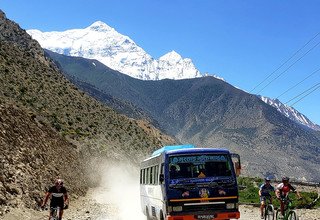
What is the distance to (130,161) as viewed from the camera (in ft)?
242

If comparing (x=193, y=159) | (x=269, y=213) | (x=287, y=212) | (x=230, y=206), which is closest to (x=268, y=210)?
(x=269, y=213)

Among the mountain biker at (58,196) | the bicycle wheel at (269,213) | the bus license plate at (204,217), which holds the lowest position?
the bus license plate at (204,217)

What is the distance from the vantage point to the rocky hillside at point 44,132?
30609 millimetres

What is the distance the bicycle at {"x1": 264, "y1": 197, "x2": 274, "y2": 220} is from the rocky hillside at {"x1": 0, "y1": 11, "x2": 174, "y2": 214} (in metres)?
13.7

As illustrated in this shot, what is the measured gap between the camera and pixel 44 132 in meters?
47.6

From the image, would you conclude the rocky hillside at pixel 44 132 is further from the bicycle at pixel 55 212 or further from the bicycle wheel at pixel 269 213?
the bicycle wheel at pixel 269 213

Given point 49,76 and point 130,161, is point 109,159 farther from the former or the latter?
point 49,76

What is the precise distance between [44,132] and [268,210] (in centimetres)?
3344

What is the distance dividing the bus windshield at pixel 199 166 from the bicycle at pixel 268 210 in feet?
11.9

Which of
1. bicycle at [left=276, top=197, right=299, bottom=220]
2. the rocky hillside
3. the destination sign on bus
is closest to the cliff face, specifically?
the rocky hillside

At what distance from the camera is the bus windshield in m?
16.1

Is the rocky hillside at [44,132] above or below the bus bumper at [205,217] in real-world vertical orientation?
above

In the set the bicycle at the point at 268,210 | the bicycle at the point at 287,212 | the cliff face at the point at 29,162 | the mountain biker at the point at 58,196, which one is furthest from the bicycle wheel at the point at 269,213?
the cliff face at the point at 29,162

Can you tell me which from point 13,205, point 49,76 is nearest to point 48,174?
point 13,205
